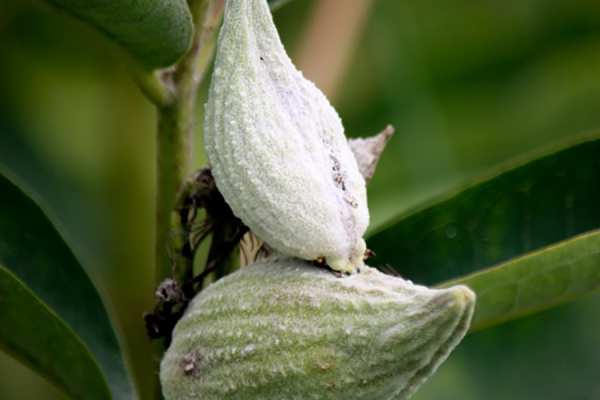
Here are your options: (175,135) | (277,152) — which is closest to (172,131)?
(175,135)

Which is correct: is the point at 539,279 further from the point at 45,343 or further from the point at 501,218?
the point at 45,343

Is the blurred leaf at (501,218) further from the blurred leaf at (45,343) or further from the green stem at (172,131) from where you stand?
the blurred leaf at (45,343)

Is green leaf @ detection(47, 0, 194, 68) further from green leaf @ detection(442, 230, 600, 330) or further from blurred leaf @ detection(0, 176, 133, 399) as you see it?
green leaf @ detection(442, 230, 600, 330)

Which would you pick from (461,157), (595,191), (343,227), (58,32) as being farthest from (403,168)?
(343,227)

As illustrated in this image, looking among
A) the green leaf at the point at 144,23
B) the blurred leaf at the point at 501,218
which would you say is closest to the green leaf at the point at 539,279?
the blurred leaf at the point at 501,218

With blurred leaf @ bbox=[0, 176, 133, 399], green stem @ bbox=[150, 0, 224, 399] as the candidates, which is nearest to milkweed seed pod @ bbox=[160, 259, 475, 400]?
green stem @ bbox=[150, 0, 224, 399]
